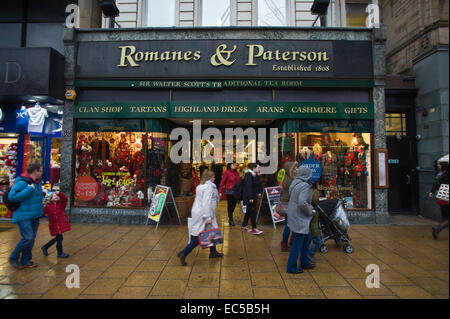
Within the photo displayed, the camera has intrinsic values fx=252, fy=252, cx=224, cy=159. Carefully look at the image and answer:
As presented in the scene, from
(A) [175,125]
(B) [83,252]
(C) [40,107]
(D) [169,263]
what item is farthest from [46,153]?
(D) [169,263]

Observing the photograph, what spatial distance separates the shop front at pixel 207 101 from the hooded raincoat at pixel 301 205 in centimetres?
418

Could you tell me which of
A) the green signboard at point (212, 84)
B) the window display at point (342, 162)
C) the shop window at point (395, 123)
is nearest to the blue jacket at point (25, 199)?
the green signboard at point (212, 84)

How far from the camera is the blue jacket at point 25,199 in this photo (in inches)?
169

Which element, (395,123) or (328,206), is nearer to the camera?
(328,206)

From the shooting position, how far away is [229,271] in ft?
14.5

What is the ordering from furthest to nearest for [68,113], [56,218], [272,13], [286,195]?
[272,13]
[68,113]
[286,195]
[56,218]

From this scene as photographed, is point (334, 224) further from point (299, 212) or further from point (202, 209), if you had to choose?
point (202, 209)

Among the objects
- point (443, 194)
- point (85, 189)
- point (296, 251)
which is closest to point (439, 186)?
point (443, 194)

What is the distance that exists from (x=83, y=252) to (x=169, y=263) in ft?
6.78

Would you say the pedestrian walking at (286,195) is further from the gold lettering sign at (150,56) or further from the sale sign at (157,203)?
the gold lettering sign at (150,56)

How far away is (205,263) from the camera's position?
4.80 m

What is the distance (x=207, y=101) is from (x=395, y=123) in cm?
670
